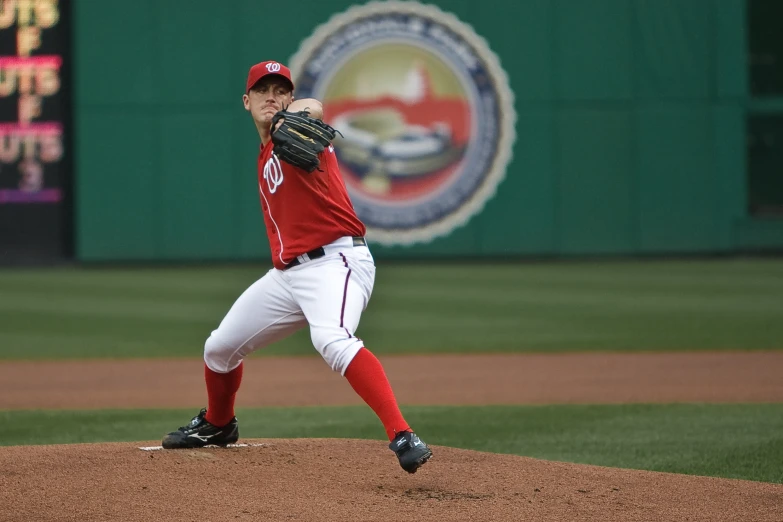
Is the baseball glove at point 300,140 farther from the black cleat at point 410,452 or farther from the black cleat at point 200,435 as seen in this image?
the black cleat at point 200,435

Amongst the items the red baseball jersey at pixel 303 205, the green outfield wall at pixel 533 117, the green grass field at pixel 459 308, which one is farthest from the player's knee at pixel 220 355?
the green outfield wall at pixel 533 117

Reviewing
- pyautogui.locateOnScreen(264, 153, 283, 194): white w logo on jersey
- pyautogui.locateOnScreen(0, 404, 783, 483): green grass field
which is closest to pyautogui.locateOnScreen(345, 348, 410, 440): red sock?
pyautogui.locateOnScreen(264, 153, 283, 194): white w logo on jersey

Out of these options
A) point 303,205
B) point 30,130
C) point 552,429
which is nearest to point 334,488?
point 303,205

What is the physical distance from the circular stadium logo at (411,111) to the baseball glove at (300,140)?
14.1 m

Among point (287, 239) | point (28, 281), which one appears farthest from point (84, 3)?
point (287, 239)

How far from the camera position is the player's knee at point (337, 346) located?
14.5ft

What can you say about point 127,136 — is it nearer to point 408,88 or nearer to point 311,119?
point 408,88

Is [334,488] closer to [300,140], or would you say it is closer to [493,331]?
[300,140]

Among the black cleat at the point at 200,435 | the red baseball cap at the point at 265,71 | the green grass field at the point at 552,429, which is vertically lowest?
the green grass field at the point at 552,429

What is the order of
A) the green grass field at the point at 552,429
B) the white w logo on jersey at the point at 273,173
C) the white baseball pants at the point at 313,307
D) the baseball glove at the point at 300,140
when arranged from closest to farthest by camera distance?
the baseball glove at the point at 300,140
the white baseball pants at the point at 313,307
the white w logo on jersey at the point at 273,173
the green grass field at the point at 552,429

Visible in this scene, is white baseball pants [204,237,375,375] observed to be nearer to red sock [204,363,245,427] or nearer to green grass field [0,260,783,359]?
red sock [204,363,245,427]

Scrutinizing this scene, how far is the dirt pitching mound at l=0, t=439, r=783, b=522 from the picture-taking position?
400 centimetres

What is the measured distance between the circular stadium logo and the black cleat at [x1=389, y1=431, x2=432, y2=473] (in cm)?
1433

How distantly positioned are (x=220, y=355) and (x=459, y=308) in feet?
26.0
